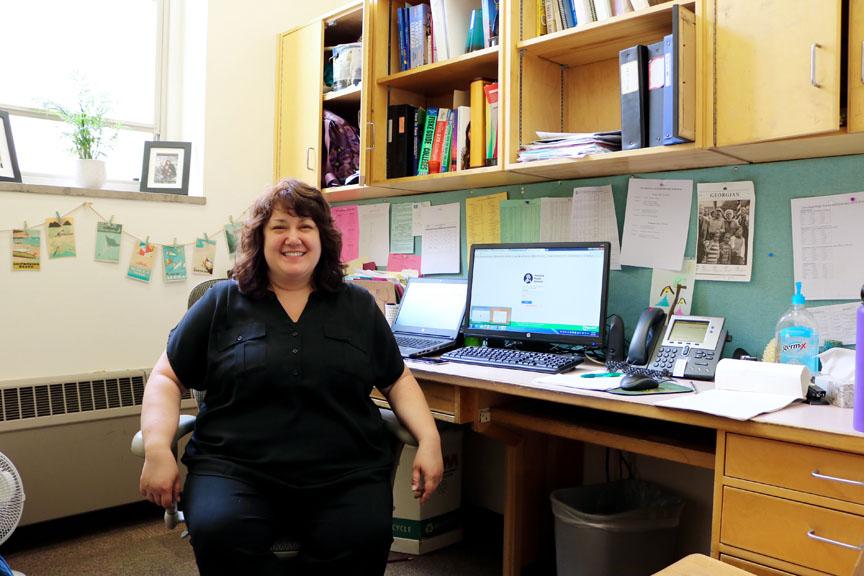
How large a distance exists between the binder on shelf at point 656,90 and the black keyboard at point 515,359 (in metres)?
0.62

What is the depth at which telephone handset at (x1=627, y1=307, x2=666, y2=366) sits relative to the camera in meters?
1.89

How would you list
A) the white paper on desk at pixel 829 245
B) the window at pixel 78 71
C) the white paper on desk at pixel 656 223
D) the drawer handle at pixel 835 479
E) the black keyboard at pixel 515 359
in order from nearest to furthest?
the drawer handle at pixel 835 479, the white paper on desk at pixel 829 245, the black keyboard at pixel 515 359, the white paper on desk at pixel 656 223, the window at pixel 78 71

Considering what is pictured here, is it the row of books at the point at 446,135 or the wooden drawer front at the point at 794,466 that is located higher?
the row of books at the point at 446,135

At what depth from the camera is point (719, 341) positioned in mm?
1791

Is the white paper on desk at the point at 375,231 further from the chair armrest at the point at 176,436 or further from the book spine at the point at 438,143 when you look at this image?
the chair armrest at the point at 176,436

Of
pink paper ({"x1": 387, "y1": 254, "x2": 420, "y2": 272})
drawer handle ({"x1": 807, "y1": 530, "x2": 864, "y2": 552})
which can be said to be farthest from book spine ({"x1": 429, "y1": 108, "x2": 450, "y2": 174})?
drawer handle ({"x1": 807, "y1": 530, "x2": 864, "y2": 552})

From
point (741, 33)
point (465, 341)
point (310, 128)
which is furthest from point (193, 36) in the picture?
Answer: point (741, 33)

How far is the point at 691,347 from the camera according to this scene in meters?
1.81

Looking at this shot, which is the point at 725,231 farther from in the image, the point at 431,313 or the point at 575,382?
the point at 431,313

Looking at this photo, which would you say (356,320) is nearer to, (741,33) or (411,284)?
(411,284)

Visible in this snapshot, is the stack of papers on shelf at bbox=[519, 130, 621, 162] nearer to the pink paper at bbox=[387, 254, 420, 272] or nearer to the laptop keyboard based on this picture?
the laptop keyboard

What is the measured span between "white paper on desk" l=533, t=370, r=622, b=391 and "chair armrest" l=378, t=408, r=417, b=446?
0.33 meters

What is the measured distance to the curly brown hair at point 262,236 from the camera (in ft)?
5.33

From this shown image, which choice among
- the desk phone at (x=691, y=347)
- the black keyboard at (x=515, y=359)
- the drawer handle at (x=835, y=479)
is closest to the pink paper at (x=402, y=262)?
the black keyboard at (x=515, y=359)
